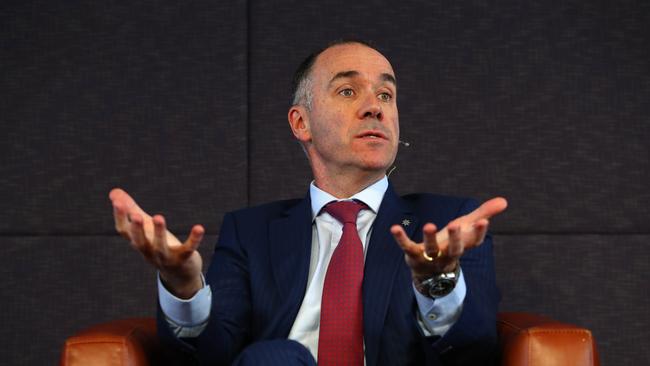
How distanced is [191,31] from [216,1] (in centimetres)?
11

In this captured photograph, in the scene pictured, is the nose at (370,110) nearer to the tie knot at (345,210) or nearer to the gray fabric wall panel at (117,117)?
the tie knot at (345,210)

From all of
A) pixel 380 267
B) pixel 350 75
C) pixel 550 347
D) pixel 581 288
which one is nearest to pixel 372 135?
pixel 350 75

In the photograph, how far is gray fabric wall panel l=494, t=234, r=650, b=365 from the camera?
2.32 meters

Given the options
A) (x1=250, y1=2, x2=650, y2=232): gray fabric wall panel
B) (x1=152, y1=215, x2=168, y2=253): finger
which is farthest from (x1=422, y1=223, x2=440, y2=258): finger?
(x1=250, y1=2, x2=650, y2=232): gray fabric wall panel

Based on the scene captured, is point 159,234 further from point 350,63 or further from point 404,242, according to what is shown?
point 350,63

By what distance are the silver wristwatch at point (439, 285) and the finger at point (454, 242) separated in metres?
0.09

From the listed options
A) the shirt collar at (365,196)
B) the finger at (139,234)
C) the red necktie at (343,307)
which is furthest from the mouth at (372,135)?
the finger at (139,234)

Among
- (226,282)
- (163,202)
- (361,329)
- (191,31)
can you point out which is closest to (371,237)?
(361,329)

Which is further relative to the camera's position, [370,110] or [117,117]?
[117,117]

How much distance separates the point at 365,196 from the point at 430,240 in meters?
0.55

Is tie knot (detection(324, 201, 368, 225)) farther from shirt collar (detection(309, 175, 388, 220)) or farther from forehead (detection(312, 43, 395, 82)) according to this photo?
forehead (detection(312, 43, 395, 82))

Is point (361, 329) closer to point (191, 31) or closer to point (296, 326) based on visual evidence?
point (296, 326)

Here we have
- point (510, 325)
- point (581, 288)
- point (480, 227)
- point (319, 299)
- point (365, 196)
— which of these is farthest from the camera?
point (581, 288)

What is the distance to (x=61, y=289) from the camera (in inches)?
91.8
